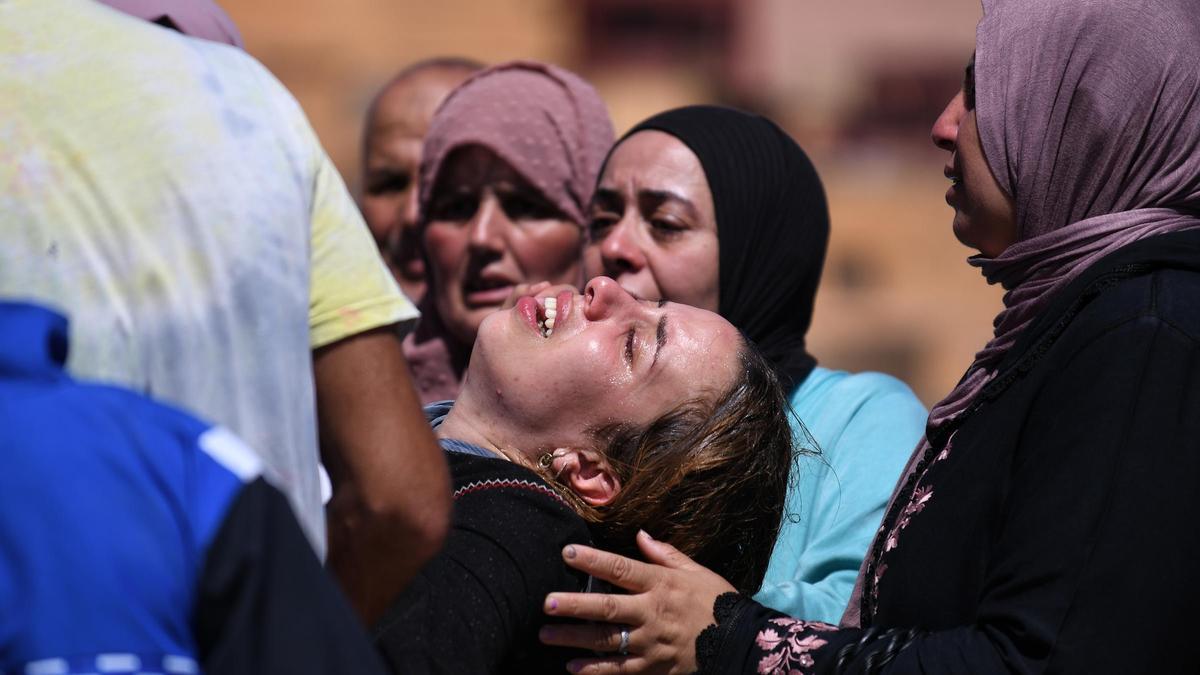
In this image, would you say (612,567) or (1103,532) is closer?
(1103,532)

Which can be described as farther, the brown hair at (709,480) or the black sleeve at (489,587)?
the brown hair at (709,480)

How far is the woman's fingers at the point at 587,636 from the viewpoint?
7.14ft

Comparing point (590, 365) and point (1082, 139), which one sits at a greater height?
point (1082, 139)

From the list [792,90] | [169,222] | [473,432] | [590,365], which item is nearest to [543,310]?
[590,365]

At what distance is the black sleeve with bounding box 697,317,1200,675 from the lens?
1.97 meters

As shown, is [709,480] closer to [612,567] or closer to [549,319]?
[612,567]

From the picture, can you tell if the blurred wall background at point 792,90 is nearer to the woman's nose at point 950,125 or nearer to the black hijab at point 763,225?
the black hijab at point 763,225

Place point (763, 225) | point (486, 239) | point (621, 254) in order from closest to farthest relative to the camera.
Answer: point (621, 254) → point (763, 225) → point (486, 239)

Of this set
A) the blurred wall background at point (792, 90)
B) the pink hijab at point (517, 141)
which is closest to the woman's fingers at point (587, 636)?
the pink hijab at point (517, 141)

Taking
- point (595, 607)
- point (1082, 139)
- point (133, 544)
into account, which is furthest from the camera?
point (1082, 139)

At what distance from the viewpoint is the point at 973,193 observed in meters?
2.48

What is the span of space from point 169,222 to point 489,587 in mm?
773

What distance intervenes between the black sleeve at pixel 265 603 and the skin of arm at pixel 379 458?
335 millimetres

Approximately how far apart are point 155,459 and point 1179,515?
1363mm
